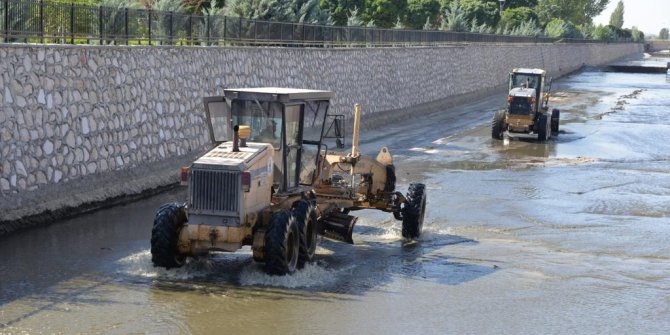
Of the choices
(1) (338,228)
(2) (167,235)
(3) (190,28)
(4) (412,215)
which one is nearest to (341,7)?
(3) (190,28)

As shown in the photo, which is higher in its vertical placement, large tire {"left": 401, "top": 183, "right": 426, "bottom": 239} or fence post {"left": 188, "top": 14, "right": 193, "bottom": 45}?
fence post {"left": 188, "top": 14, "right": 193, "bottom": 45}

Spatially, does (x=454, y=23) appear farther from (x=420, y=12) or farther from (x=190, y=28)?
(x=190, y=28)

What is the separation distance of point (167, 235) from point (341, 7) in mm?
54168

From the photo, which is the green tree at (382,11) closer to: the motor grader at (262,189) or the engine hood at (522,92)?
the engine hood at (522,92)

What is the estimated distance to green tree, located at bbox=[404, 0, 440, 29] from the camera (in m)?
80.3

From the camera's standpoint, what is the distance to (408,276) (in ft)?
46.4

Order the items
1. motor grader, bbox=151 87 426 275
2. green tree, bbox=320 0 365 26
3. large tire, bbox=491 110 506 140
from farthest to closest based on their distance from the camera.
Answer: green tree, bbox=320 0 365 26
large tire, bbox=491 110 506 140
motor grader, bbox=151 87 426 275

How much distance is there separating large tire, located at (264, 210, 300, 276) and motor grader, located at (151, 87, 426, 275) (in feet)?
0.04

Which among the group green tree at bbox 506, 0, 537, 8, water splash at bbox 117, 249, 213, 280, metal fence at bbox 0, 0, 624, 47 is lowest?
water splash at bbox 117, 249, 213, 280

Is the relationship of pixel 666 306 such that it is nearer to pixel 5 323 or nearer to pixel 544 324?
pixel 544 324

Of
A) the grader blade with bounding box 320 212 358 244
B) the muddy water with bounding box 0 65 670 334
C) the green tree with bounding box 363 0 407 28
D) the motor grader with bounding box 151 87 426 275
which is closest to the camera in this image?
the muddy water with bounding box 0 65 670 334

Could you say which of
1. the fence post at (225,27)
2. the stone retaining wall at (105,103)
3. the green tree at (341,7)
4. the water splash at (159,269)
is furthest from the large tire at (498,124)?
the green tree at (341,7)

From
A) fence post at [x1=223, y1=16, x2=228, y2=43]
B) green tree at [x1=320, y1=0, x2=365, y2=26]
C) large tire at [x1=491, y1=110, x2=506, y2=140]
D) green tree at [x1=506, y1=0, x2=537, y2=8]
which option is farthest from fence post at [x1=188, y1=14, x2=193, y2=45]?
green tree at [x1=506, y1=0, x2=537, y2=8]

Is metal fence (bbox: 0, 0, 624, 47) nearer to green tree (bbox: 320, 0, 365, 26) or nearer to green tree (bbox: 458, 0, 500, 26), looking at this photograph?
green tree (bbox: 320, 0, 365, 26)
